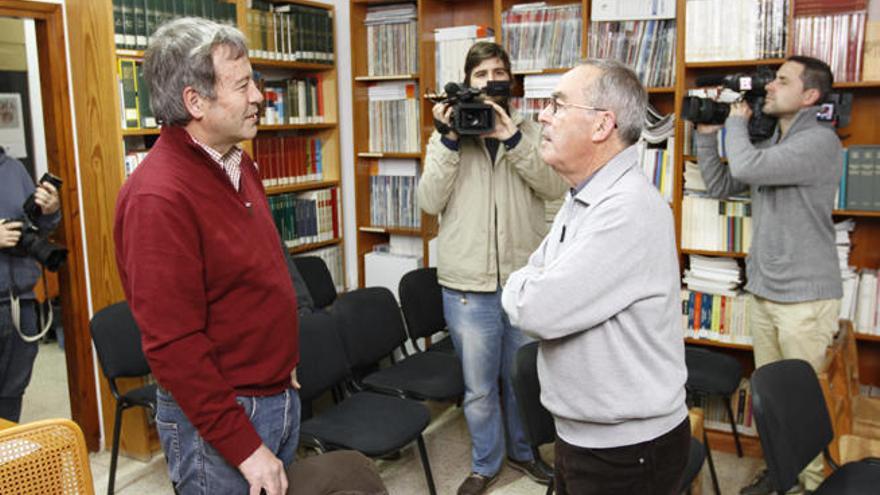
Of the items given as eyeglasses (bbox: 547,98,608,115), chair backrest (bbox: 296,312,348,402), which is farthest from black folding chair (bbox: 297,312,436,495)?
eyeglasses (bbox: 547,98,608,115)

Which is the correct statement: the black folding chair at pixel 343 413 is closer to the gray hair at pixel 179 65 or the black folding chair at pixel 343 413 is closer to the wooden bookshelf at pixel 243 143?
the wooden bookshelf at pixel 243 143

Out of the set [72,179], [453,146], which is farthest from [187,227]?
[72,179]

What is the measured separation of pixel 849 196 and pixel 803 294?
55cm

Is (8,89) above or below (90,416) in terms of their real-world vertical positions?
above

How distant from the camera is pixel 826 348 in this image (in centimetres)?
283

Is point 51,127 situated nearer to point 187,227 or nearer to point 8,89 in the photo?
point 8,89

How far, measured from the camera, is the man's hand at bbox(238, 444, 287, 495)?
1.40 meters

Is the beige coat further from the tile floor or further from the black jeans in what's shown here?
the black jeans

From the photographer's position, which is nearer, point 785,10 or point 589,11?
point 785,10

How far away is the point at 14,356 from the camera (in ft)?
9.04

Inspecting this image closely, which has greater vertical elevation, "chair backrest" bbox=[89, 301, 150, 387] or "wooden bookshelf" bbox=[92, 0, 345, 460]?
"wooden bookshelf" bbox=[92, 0, 345, 460]

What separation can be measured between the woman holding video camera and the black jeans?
2.10 meters

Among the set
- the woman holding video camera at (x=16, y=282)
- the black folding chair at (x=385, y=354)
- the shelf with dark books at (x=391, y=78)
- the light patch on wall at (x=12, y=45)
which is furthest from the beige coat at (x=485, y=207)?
the light patch on wall at (x=12, y=45)

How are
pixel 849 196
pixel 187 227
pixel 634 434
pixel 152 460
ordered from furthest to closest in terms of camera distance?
pixel 152 460
pixel 849 196
pixel 634 434
pixel 187 227
